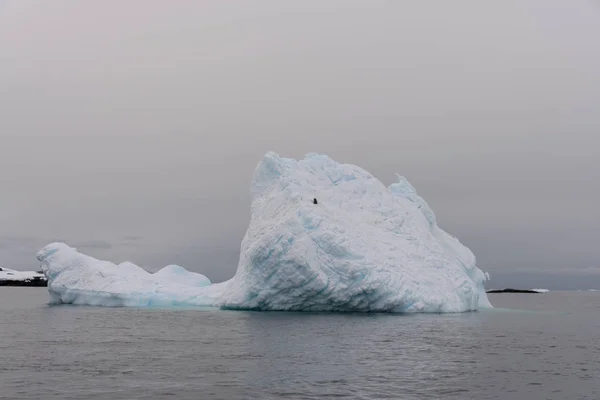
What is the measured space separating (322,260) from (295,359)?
1471 centimetres

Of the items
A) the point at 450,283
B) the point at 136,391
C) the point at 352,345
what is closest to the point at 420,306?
the point at 450,283

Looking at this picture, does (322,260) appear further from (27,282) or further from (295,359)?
(27,282)

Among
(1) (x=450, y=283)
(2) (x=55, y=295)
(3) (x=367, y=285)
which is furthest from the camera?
(2) (x=55, y=295)

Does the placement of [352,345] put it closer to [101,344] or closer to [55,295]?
[101,344]

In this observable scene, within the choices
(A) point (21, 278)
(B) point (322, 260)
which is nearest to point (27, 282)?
(A) point (21, 278)

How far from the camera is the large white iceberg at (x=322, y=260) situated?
33844 mm

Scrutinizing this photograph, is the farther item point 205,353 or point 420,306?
point 420,306

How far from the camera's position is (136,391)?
14648 mm

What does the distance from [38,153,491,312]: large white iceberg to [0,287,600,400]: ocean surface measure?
2106 millimetres

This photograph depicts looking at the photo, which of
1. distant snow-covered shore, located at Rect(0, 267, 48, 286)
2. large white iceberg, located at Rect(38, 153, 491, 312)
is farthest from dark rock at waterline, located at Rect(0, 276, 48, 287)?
large white iceberg, located at Rect(38, 153, 491, 312)

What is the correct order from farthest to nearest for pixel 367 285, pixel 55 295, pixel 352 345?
pixel 55 295
pixel 367 285
pixel 352 345

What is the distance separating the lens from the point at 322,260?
34000 mm

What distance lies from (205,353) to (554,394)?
34.8 ft

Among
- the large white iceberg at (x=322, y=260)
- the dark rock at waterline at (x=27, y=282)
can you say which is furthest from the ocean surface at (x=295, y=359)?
the dark rock at waterline at (x=27, y=282)
